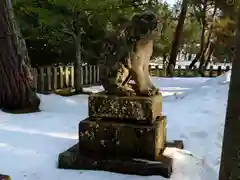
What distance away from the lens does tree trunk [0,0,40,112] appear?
6.23 meters

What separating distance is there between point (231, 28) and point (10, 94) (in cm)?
1477

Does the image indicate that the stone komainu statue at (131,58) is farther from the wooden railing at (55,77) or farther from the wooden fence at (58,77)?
the wooden railing at (55,77)

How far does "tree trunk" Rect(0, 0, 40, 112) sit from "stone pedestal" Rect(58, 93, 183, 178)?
9.51ft

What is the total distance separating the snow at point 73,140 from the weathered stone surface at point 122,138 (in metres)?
0.25

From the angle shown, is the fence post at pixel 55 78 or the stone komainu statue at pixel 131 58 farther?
the fence post at pixel 55 78

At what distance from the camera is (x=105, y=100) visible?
11.9ft

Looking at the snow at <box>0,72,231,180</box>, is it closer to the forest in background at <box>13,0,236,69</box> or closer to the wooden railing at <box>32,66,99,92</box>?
the forest in background at <box>13,0,236,69</box>

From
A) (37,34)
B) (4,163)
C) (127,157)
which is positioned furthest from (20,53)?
(37,34)

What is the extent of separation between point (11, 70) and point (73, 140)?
246 cm

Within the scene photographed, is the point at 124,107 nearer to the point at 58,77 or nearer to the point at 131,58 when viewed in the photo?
the point at 131,58

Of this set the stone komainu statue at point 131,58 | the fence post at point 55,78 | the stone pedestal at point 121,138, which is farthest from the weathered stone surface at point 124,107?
the fence post at point 55,78

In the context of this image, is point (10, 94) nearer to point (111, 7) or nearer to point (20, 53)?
point (20, 53)

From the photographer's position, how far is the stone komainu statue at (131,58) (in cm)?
362

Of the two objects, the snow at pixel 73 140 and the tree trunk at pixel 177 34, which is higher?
the tree trunk at pixel 177 34
